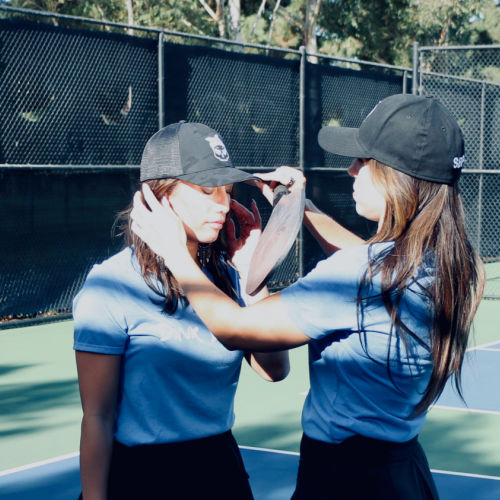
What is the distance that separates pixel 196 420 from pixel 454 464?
3.49 meters

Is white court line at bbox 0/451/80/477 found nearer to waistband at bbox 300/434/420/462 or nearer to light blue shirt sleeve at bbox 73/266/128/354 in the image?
light blue shirt sleeve at bbox 73/266/128/354

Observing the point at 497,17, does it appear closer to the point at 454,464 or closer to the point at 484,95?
the point at 484,95

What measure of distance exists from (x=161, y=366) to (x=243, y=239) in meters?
0.61

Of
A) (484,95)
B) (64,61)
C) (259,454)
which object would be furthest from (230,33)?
(259,454)

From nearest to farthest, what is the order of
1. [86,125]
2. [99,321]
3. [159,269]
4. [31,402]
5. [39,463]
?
[99,321] → [159,269] → [39,463] → [31,402] → [86,125]

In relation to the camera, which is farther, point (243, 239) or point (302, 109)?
point (302, 109)

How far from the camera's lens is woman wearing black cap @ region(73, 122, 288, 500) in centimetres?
247

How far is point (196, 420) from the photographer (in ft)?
8.59

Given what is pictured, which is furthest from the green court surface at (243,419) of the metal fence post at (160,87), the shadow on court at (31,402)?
the metal fence post at (160,87)

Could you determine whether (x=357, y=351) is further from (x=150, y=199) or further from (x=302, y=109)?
(x=302, y=109)

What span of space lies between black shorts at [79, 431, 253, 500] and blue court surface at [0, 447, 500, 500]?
2.46 meters

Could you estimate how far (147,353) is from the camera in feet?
8.37

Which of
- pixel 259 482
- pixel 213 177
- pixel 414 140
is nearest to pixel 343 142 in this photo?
pixel 414 140

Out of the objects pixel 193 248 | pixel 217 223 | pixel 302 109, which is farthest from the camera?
pixel 302 109
